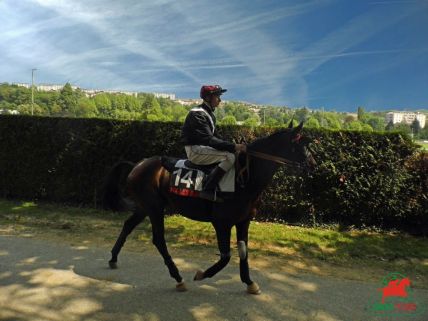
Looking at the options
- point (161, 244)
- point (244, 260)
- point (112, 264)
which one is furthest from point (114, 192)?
point (244, 260)

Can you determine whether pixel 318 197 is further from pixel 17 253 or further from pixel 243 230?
pixel 17 253

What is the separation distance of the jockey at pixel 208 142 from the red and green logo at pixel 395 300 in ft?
8.32

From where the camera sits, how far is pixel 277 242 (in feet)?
26.7

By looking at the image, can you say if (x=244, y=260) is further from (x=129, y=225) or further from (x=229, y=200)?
(x=129, y=225)

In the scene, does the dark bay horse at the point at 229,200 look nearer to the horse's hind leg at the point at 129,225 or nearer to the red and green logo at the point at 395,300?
the horse's hind leg at the point at 129,225

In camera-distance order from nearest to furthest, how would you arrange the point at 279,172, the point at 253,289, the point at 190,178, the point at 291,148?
the point at 291,148
the point at 253,289
the point at 190,178
the point at 279,172

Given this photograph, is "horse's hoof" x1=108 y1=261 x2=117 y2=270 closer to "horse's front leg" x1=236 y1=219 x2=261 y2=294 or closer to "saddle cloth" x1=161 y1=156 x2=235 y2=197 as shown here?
"saddle cloth" x1=161 y1=156 x2=235 y2=197

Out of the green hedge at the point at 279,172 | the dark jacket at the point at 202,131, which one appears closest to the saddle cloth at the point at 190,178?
the dark jacket at the point at 202,131

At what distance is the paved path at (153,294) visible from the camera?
4.50m

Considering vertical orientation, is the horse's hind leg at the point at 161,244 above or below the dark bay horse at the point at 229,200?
below

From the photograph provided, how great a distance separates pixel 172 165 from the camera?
18.1ft

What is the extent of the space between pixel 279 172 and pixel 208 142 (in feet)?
17.7

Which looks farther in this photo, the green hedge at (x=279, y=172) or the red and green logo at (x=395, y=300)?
the green hedge at (x=279, y=172)

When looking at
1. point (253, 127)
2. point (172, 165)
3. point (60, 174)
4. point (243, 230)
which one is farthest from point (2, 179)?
point (243, 230)
